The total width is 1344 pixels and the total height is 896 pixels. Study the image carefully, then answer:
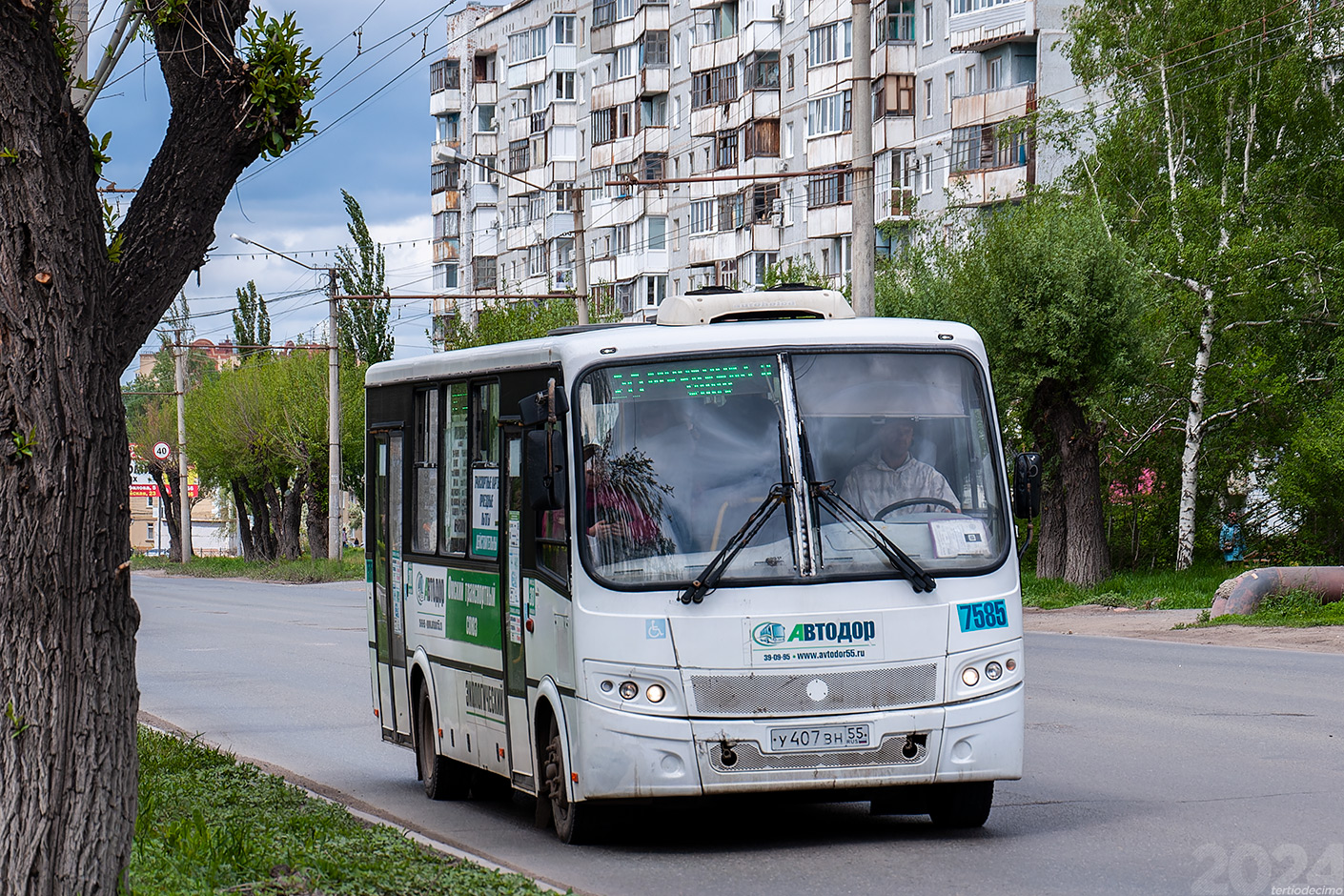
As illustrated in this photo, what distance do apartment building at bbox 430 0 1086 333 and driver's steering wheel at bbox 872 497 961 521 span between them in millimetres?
26254

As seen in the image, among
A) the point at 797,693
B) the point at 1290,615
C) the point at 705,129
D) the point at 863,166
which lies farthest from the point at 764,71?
the point at 797,693

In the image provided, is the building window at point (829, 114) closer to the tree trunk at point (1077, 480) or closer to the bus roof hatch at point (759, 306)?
the tree trunk at point (1077, 480)

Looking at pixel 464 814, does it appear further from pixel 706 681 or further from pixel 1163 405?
pixel 1163 405

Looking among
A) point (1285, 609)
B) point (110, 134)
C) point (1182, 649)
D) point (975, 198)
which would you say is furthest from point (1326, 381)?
point (110, 134)

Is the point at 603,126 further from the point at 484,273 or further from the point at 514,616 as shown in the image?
the point at 514,616

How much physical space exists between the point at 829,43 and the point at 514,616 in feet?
182

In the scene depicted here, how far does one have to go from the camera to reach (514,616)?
412 inches

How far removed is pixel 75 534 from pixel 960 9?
53.8 metres

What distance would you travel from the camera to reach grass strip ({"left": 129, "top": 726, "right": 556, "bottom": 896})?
24.4ft

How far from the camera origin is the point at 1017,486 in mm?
10055

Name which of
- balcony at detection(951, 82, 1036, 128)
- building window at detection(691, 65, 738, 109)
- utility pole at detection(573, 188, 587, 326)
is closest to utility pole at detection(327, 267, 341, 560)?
utility pole at detection(573, 188, 587, 326)

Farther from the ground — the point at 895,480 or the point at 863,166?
the point at 863,166

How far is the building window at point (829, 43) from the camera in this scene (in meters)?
62.8

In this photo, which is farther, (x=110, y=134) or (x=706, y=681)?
(x=706, y=681)
